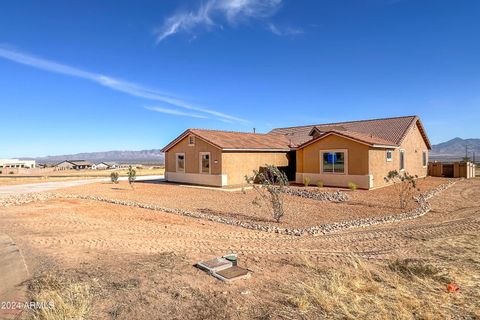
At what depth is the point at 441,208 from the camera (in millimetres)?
14211

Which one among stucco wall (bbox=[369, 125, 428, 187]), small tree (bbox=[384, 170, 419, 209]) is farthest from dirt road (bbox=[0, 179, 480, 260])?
stucco wall (bbox=[369, 125, 428, 187])

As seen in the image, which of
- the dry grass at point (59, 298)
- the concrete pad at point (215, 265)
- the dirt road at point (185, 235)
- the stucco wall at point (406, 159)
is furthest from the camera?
the stucco wall at point (406, 159)

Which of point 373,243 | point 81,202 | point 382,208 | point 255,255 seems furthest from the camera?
point 81,202

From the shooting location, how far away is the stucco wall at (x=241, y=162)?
23328 mm

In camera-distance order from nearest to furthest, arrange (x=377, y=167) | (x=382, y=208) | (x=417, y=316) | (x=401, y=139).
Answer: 1. (x=417, y=316)
2. (x=382, y=208)
3. (x=377, y=167)
4. (x=401, y=139)

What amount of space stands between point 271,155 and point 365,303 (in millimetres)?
22086

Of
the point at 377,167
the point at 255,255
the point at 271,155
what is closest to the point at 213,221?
the point at 255,255

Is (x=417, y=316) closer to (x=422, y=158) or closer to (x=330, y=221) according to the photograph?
(x=330, y=221)

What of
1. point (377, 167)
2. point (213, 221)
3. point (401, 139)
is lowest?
point (213, 221)

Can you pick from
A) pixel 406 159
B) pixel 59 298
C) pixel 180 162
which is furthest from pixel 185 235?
pixel 406 159

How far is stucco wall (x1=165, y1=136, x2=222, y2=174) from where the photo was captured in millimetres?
23348

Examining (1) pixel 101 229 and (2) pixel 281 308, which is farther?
(1) pixel 101 229

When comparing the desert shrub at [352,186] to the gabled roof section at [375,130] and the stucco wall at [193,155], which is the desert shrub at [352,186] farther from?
the stucco wall at [193,155]

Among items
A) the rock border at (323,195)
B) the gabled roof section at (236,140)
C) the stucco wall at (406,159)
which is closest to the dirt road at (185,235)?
the rock border at (323,195)
